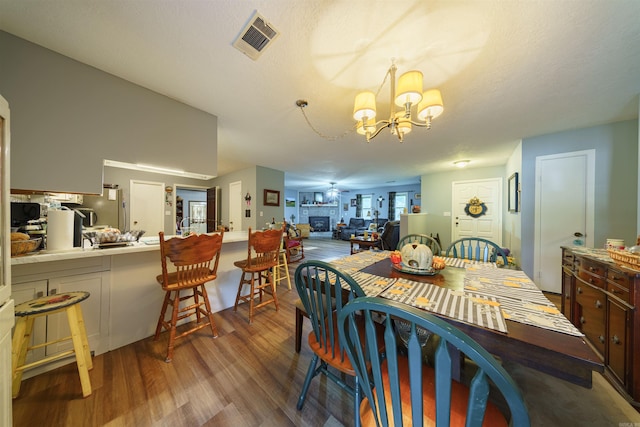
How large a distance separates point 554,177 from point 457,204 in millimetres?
2546

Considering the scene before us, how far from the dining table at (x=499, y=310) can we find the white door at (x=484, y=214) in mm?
4350

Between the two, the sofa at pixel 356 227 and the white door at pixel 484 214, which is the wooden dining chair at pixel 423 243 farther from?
the sofa at pixel 356 227

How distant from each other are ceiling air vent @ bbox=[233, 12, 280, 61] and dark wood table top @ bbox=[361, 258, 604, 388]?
1.86 meters

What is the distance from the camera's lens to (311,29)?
1251 mm

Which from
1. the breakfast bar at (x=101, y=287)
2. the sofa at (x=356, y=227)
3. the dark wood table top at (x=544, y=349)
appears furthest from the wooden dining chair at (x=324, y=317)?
the sofa at (x=356, y=227)

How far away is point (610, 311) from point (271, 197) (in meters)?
5.12

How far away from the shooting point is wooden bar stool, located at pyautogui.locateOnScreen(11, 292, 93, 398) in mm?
1216

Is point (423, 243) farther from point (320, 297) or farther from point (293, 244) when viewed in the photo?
point (293, 244)

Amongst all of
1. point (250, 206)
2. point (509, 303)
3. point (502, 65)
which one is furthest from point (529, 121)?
point (250, 206)

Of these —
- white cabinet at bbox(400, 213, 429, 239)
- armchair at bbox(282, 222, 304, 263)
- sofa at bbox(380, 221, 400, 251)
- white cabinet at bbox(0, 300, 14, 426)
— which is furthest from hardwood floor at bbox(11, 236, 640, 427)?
sofa at bbox(380, 221, 400, 251)

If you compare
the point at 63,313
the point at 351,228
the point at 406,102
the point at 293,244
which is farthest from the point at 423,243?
the point at 351,228

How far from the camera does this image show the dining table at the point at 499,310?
2.19 ft

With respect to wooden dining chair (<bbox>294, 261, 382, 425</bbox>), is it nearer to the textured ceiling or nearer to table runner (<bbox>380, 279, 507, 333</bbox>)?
table runner (<bbox>380, 279, 507, 333</bbox>)

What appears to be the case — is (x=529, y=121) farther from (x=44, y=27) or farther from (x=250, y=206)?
(x=250, y=206)
